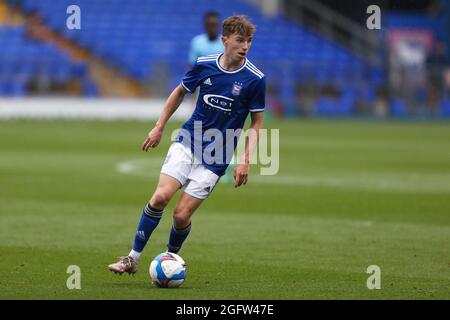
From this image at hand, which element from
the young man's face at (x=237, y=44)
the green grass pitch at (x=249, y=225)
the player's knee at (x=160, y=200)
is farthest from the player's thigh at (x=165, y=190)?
the young man's face at (x=237, y=44)

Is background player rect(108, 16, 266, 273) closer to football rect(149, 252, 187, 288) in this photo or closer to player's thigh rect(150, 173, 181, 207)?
player's thigh rect(150, 173, 181, 207)

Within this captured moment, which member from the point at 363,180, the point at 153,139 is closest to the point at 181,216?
the point at 153,139

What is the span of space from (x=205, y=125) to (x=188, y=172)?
17.1 inches

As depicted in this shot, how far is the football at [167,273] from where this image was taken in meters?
8.22

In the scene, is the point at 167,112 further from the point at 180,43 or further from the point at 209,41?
the point at 180,43

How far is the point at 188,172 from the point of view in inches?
350

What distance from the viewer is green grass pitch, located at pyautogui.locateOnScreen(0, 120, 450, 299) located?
8.40m

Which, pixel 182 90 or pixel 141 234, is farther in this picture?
pixel 182 90

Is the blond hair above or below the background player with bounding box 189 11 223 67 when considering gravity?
below

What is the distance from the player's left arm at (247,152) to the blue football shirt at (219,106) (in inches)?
3.8

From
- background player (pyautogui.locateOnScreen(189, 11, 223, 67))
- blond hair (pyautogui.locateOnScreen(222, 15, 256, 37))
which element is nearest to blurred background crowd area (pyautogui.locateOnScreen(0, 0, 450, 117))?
background player (pyautogui.locateOnScreen(189, 11, 223, 67))

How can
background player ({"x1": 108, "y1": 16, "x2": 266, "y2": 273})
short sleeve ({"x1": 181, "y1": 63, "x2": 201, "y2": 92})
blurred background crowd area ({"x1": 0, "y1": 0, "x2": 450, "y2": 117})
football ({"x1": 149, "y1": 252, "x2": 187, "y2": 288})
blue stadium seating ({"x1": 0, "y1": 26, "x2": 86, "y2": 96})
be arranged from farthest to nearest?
blurred background crowd area ({"x1": 0, "y1": 0, "x2": 450, "y2": 117}) → blue stadium seating ({"x1": 0, "y1": 26, "x2": 86, "y2": 96}) → short sleeve ({"x1": 181, "y1": 63, "x2": 201, "y2": 92}) → background player ({"x1": 108, "y1": 16, "x2": 266, "y2": 273}) → football ({"x1": 149, "y1": 252, "x2": 187, "y2": 288})

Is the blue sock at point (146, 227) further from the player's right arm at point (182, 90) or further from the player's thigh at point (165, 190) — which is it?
the player's right arm at point (182, 90)

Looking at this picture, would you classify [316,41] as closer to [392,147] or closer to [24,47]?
[24,47]
